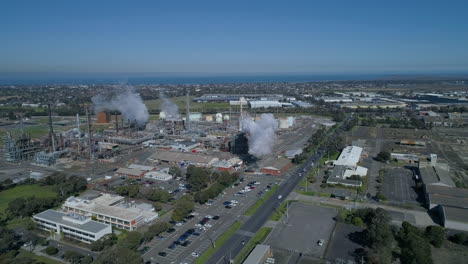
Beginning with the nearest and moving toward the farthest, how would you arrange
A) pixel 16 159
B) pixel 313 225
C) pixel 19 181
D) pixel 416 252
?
1. pixel 416 252
2. pixel 313 225
3. pixel 19 181
4. pixel 16 159

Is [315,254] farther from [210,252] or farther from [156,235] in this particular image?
[156,235]

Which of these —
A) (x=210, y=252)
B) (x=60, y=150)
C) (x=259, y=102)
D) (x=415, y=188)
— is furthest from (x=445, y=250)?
(x=259, y=102)

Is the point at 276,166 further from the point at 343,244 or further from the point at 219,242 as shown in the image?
the point at 219,242

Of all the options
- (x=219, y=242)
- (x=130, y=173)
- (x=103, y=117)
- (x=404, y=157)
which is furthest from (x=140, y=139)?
(x=404, y=157)

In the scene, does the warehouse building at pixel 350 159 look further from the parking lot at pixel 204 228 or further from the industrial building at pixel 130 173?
the industrial building at pixel 130 173

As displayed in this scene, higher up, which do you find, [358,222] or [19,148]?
[19,148]

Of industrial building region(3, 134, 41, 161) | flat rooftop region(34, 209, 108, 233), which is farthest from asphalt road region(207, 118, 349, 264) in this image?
industrial building region(3, 134, 41, 161)

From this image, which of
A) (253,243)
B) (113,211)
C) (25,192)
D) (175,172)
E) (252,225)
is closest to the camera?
(253,243)
